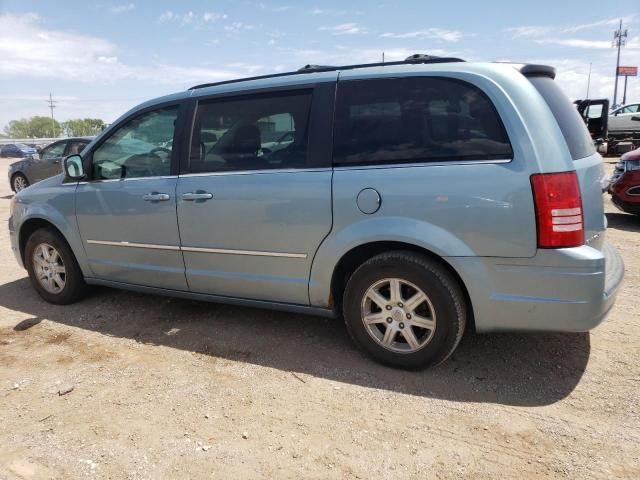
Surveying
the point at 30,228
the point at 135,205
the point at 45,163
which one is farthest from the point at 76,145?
the point at 135,205

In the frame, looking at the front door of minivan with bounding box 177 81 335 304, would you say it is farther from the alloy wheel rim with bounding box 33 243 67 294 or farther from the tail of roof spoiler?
the alloy wheel rim with bounding box 33 243 67 294

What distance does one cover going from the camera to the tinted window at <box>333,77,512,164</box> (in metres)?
2.81

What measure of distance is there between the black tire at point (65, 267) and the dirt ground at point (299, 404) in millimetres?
469

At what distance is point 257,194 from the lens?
3385 millimetres

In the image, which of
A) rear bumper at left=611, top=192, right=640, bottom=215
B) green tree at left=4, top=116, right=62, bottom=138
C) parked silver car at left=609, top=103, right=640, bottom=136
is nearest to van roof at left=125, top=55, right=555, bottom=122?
rear bumper at left=611, top=192, right=640, bottom=215

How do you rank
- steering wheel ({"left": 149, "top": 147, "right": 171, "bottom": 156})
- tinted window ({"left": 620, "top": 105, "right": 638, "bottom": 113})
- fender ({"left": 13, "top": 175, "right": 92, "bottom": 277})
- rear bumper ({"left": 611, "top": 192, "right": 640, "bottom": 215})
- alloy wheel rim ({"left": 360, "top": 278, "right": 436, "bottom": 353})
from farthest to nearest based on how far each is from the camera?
tinted window ({"left": 620, "top": 105, "right": 638, "bottom": 113}) → rear bumper ({"left": 611, "top": 192, "right": 640, "bottom": 215}) → fender ({"left": 13, "top": 175, "right": 92, "bottom": 277}) → steering wheel ({"left": 149, "top": 147, "right": 171, "bottom": 156}) → alloy wheel rim ({"left": 360, "top": 278, "right": 436, "bottom": 353})

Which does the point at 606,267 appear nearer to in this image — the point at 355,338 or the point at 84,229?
the point at 355,338

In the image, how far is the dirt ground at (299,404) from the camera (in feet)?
7.86

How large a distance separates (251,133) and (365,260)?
1.22 metres

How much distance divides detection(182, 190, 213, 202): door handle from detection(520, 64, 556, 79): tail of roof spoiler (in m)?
2.19

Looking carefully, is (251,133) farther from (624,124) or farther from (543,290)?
(624,124)

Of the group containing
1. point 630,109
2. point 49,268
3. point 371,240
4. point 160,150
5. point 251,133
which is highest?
point 630,109

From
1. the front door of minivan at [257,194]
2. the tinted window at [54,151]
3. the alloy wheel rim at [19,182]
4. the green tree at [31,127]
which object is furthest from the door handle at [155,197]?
the green tree at [31,127]

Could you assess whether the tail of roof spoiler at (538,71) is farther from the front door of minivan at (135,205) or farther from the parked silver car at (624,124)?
the parked silver car at (624,124)
